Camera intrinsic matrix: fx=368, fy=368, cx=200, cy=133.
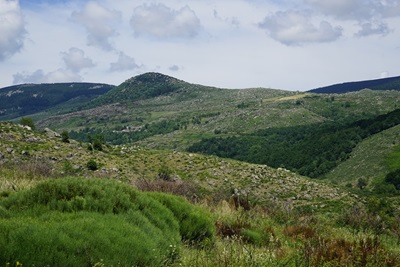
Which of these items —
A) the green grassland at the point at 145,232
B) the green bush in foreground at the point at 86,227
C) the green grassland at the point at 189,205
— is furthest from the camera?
the green grassland at the point at 189,205

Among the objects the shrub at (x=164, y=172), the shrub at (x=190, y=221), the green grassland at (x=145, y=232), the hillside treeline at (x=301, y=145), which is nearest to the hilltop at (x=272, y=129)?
the hillside treeline at (x=301, y=145)

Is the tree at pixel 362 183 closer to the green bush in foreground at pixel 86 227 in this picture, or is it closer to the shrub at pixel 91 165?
the shrub at pixel 91 165

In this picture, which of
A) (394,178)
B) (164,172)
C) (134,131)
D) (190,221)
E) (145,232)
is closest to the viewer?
(145,232)

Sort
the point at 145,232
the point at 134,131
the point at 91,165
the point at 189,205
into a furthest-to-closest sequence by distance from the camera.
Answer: the point at 134,131, the point at 91,165, the point at 189,205, the point at 145,232

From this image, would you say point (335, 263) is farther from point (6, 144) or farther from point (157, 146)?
point (157, 146)

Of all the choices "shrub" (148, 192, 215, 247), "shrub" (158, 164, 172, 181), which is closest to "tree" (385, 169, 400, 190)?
"shrub" (158, 164, 172, 181)

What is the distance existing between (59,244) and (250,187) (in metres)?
25.4

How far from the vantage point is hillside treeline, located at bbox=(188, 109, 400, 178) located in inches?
3445

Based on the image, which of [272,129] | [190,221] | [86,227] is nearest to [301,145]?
[272,129]

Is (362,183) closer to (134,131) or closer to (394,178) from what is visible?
(394,178)

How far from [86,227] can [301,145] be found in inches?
4208

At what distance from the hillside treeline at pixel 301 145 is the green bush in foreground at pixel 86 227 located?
7636cm

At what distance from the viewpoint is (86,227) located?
5.31 m

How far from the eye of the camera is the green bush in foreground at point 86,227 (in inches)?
178
